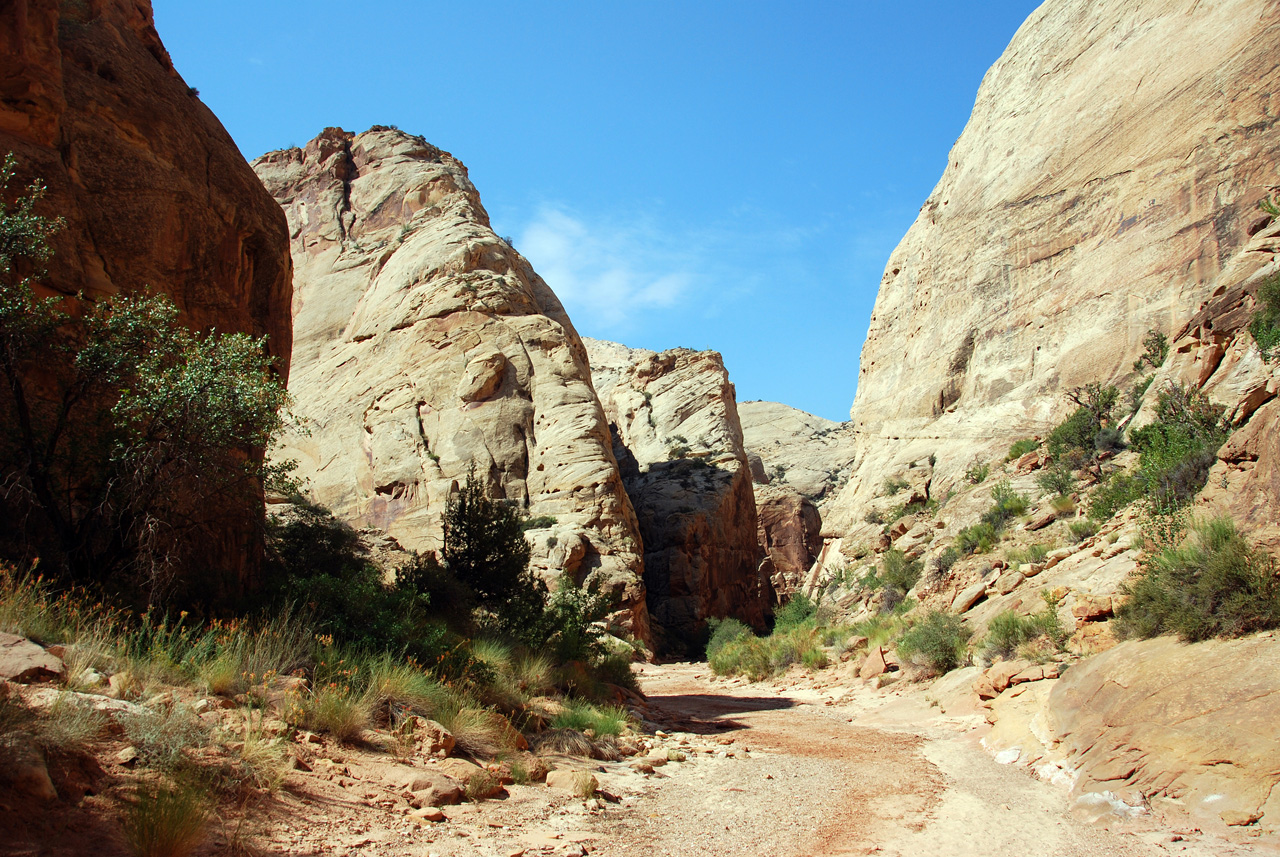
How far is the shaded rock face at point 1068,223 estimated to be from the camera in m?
22.8

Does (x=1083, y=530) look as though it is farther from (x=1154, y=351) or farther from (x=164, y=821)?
(x=164, y=821)

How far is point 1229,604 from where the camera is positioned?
7.02 meters

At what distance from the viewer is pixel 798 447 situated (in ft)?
249

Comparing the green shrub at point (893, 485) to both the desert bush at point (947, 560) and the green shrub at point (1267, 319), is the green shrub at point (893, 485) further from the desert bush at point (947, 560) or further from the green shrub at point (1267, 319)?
the green shrub at point (1267, 319)

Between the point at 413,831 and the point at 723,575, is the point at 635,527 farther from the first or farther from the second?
the point at 413,831

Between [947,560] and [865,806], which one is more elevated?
[947,560]

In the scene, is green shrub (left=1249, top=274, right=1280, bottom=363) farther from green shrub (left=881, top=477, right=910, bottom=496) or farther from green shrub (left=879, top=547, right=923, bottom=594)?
green shrub (left=881, top=477, right=910, bottom=496)

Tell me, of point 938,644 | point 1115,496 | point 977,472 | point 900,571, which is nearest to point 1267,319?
point 1115,496

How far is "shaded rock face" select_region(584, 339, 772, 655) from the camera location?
1426 inches

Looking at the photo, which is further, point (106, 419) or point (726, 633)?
point (726, 633)

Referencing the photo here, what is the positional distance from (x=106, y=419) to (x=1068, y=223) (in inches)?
1195

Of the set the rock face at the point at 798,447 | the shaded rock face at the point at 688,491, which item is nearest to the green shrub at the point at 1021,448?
the shaded rock face at the point at 688,491

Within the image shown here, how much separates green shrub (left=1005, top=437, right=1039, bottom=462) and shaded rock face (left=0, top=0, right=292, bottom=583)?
2175 centimetres

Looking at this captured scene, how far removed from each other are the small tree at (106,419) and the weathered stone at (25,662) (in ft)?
7.88
